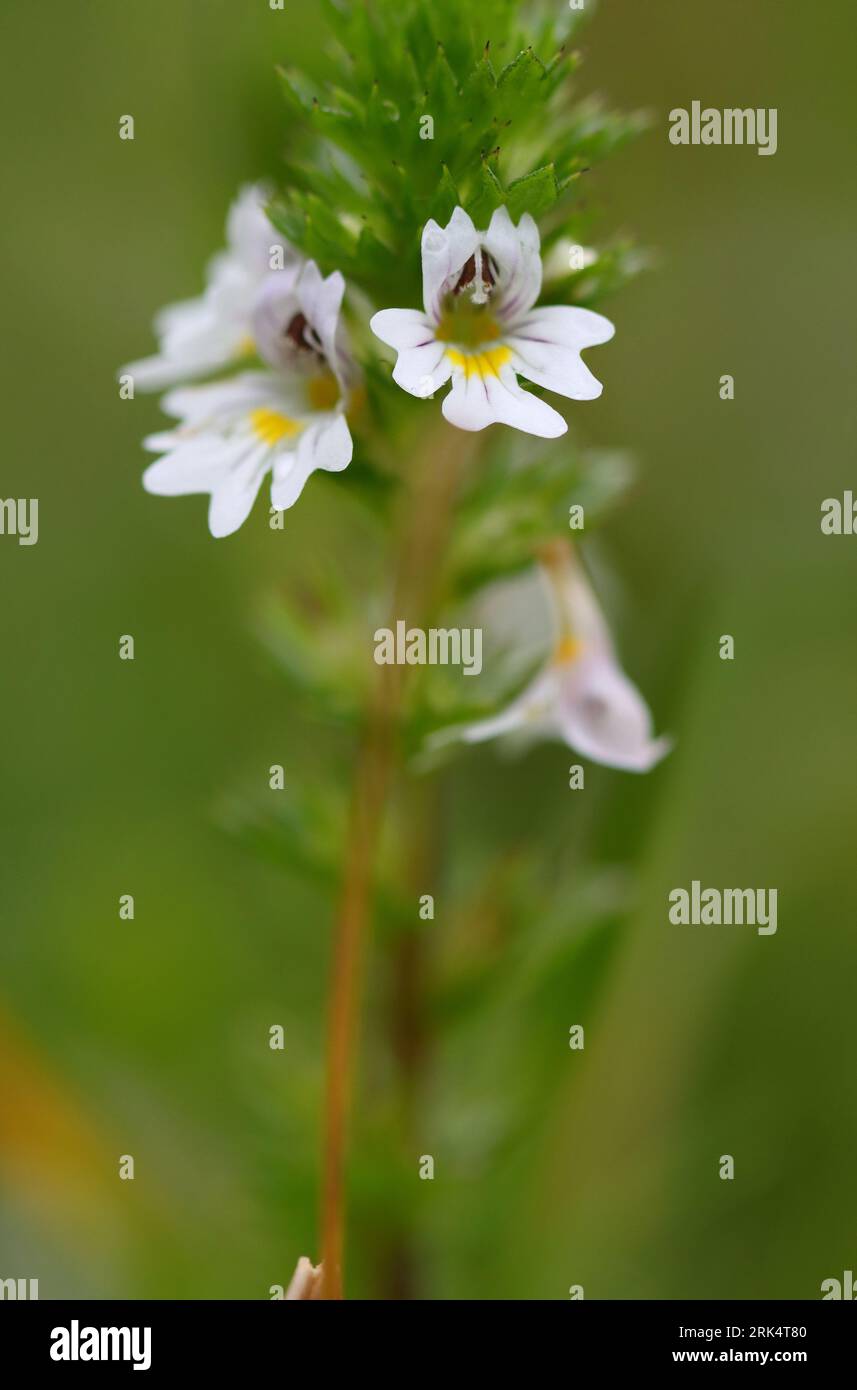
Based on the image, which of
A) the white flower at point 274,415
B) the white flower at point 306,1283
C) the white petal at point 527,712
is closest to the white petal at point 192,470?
the white flower at point 274,415

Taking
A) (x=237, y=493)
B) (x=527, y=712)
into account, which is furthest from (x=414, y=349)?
(x=527, y=712)

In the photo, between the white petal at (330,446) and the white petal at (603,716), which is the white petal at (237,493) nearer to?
the white petal at (330,446)

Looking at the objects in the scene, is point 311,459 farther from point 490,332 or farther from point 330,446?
point 490,332

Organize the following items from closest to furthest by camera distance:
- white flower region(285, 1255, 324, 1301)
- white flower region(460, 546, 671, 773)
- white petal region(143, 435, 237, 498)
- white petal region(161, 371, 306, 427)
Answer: white flower region(285, 1255, 324, 1301) < white petal region(143, 435, 237, 498) < white petal region(161, 371, 306, 427) < white flower region(460, 546, 671, 773)

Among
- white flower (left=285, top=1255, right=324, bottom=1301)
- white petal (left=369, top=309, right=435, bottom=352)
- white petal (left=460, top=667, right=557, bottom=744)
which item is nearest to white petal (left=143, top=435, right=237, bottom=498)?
white petal (left=369, top=309, right=435, bottom=352)

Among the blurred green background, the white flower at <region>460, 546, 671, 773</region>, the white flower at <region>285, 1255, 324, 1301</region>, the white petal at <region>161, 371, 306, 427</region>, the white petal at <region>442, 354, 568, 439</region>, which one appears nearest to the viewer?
the white petal at <region>442, 354, 568, 439</region>

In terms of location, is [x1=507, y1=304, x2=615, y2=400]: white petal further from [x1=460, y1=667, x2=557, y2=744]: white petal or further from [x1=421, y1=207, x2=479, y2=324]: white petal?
[x1=460, y1=667, x2=557, y2=744]: white petal
